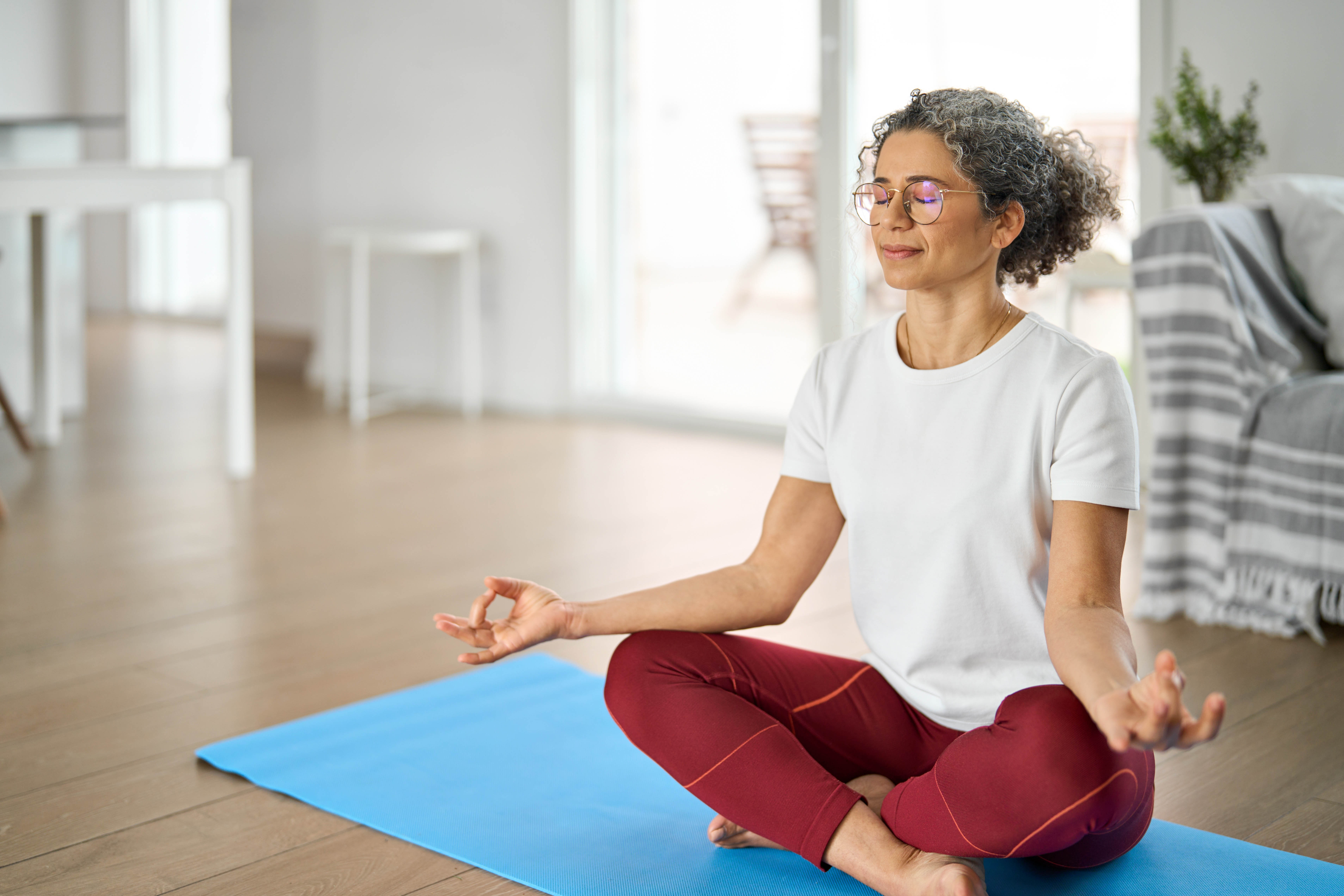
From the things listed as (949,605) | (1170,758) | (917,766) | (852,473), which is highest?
(852,473)

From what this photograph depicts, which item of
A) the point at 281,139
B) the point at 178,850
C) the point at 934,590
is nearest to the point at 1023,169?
the point at 934,590

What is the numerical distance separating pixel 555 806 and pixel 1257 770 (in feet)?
2.83

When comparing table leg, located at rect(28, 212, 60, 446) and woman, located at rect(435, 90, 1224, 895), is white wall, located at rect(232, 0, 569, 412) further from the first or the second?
woman, located at rect(435, 90, 1224, 895)

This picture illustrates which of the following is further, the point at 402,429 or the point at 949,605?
the point at 402,429

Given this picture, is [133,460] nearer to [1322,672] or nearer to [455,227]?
[455,227]

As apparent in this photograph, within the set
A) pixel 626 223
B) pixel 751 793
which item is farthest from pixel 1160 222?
pixel 626 223

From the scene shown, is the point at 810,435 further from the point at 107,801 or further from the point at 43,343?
the point at 43,343

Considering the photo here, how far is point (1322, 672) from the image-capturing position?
205cm

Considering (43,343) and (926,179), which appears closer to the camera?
(926,179)

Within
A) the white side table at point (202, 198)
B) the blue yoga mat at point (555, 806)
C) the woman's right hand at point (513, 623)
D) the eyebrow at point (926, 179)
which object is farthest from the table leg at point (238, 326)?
the eyebrow at point (926, 179)

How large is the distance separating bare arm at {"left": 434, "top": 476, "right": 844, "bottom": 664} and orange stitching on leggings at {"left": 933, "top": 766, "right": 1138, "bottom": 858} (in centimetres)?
26

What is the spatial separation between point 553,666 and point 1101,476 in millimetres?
1090

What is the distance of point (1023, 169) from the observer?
1.26m

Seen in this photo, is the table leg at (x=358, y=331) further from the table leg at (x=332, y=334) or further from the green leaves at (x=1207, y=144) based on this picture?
the green leaves at (x=1207, y=144)
